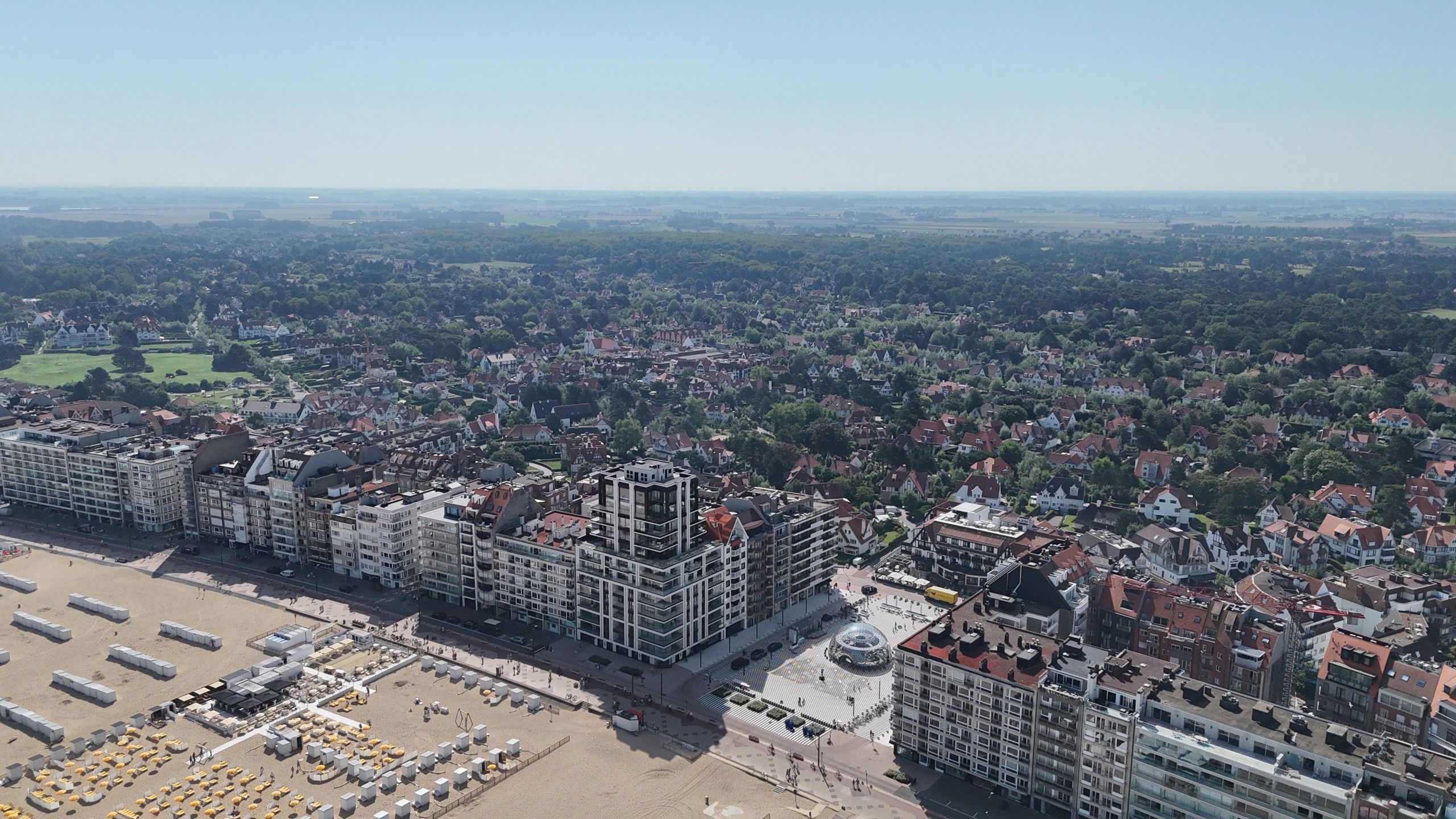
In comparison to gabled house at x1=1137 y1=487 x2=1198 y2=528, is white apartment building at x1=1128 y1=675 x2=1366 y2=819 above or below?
above

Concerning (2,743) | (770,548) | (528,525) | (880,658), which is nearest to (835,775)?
(880,658)

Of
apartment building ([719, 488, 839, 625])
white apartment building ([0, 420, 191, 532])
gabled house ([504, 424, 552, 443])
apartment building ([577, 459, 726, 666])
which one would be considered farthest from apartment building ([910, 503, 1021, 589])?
white apartment building ([0, 420, 191, 532])

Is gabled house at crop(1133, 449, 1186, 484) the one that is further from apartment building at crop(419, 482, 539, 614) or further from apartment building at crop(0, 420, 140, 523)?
apartment building at crop(0, 420, 140, 523)

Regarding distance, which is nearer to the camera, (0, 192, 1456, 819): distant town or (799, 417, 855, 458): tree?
(0, 192, 1456, 819): distant town

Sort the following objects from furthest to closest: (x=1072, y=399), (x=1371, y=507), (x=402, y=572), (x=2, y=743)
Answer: (x=1072, y=399)
(x=1371, y=507)
(x=402, y=572)
(x=2, y=743)

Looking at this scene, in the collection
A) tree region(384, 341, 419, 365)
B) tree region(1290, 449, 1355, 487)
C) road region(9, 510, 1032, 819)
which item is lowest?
road region(9, 510, 1032, 819)

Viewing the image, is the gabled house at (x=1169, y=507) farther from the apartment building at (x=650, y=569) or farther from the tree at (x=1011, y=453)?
the apartment building at (x=650, y=569)

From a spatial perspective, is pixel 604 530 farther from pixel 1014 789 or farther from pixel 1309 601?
pixel 1309 601
